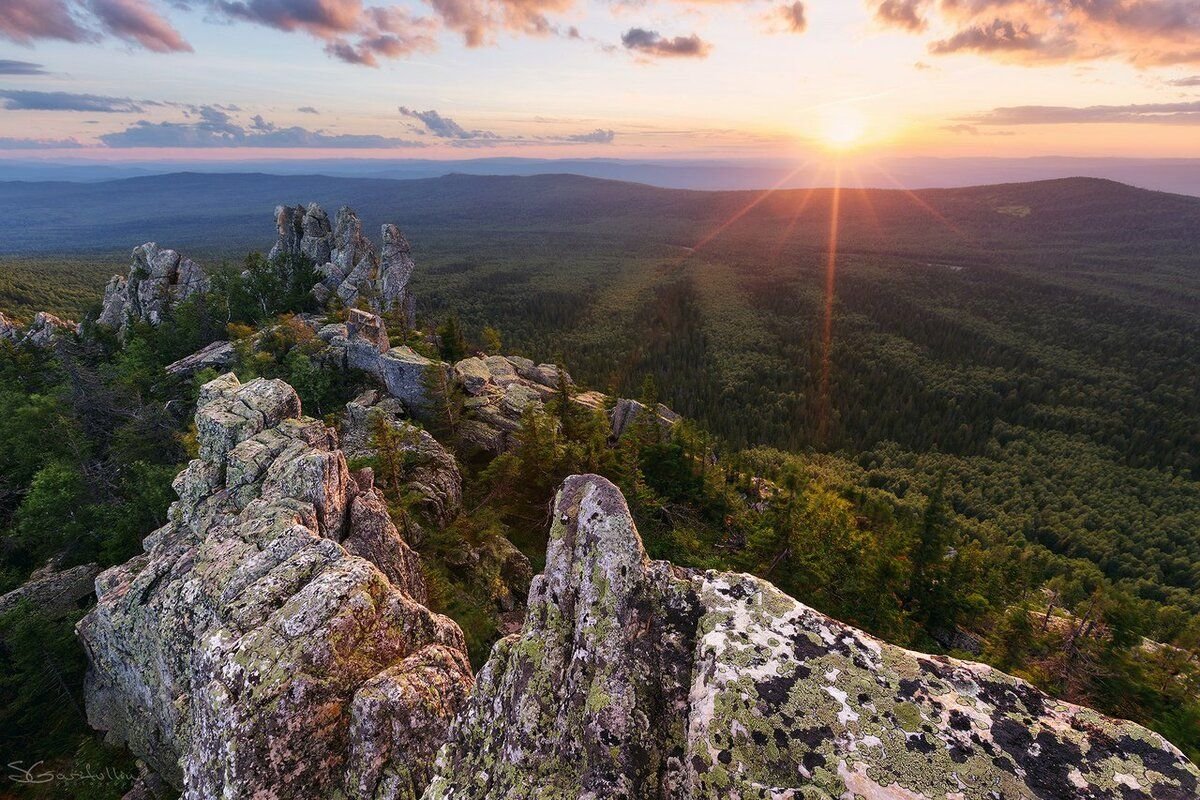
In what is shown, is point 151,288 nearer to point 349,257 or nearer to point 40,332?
point 40,332

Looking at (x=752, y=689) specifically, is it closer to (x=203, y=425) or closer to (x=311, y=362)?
(x=203, y=425)

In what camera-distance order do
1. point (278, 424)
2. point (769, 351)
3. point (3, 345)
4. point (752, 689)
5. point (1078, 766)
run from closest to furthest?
point (1078, 766) < point (752, 689) < point (278, 424) < point (3, 345) < point (769, 351)

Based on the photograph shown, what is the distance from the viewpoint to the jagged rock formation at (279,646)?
33.0ft

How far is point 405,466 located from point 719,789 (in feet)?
98.8

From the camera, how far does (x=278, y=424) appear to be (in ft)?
84.6

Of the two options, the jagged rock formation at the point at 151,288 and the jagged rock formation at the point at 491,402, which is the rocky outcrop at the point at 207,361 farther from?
the jagged rock formation at the point at 491,402

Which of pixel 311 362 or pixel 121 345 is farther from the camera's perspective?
pixel 121 345

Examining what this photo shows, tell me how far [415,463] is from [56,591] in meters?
21.0

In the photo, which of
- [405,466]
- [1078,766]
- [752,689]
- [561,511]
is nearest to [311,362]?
[405,466]

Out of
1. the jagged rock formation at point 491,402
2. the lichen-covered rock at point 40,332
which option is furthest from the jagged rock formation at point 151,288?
the jagged rock formation at point 491,402

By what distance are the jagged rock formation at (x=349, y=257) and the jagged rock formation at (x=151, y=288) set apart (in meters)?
11.5
